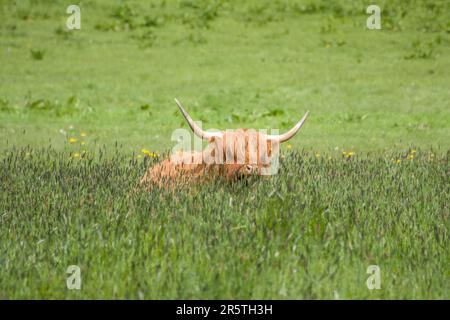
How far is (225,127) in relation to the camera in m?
15.5

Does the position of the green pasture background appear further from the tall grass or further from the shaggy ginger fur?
the tall grass

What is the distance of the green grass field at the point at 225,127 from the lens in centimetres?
533

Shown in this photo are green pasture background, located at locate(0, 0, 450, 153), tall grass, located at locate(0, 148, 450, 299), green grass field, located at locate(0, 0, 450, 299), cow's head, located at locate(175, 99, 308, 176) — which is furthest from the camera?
green pasture background, located at locate(0, 0, 450, 153)

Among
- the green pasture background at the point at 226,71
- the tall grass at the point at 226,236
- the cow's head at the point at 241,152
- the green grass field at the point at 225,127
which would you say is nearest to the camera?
the tall grass at the point at 226,236

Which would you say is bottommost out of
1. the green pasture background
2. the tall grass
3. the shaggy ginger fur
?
the tall grass

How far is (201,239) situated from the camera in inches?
227

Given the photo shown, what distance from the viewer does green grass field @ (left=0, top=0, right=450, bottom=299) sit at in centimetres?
533

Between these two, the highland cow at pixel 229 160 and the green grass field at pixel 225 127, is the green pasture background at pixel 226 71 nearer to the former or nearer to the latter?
the green grass field at pixel 225 127

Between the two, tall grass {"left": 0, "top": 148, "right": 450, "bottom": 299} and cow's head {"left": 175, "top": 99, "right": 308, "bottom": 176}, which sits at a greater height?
cow's head {"left": 175, "top": 99, "right": 308, "bottom": 176}

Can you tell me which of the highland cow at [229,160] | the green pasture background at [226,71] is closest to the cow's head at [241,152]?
the highland cow at [229,160]

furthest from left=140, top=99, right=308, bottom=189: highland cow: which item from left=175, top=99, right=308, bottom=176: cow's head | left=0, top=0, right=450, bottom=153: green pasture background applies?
left=0, top=0, right=450, bottom=153: green pasture background

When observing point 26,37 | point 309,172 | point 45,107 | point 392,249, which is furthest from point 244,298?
point 26,37

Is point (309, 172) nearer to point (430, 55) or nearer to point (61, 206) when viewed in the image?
point (61, 206)

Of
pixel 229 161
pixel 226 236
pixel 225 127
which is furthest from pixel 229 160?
pixel 225 127
